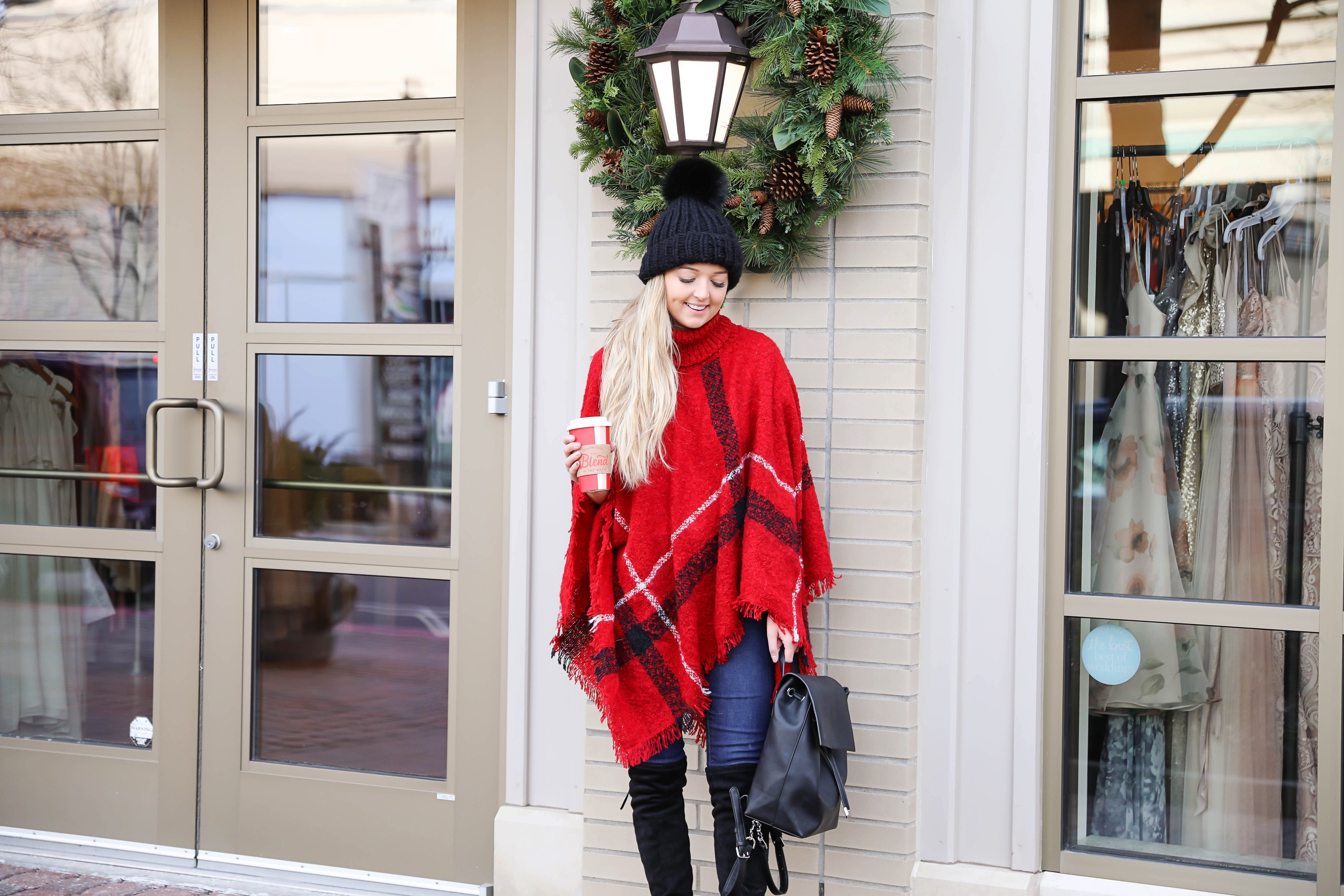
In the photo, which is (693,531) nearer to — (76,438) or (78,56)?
(76,438)

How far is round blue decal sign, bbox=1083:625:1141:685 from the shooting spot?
2738mm

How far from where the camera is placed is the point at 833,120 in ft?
7.97

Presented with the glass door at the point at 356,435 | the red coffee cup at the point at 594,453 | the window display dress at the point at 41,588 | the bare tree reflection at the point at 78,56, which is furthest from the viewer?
the window display dress at the point at 41,588

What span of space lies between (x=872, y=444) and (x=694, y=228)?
765 millimetres

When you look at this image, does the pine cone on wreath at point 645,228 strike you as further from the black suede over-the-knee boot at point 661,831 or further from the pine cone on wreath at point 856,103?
the black suede over-the-knee boot at point 661,831

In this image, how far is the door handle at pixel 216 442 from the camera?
127 inches

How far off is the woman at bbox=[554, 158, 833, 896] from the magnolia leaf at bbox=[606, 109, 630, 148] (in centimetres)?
37

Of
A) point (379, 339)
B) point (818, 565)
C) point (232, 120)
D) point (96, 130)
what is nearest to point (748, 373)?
point (818, 565)

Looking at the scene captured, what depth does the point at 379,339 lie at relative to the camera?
320 centimetres

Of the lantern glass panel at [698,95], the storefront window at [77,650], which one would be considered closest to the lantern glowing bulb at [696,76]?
the lantern glass panel at [698,95]

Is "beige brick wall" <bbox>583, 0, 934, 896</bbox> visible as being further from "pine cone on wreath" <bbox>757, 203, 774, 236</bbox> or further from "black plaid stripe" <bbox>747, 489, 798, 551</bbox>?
"black plaid stripe" <bbox>747, 489, 798, 551</bbox>

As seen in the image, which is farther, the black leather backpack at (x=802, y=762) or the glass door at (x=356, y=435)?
the glass door at (x=356, y=435)

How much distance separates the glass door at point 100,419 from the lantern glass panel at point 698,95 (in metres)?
1.75

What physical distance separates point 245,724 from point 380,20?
7.26 feet
